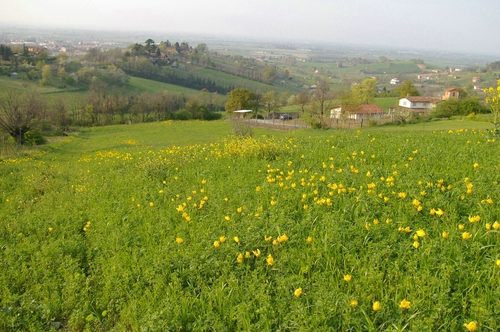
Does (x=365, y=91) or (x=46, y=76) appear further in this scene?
(x=46, y=76)

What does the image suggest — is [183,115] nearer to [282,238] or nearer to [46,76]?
[46,76]

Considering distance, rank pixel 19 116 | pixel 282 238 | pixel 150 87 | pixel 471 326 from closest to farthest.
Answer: pixel 471 326 → pixel 282 238 → pixel 19 116 → pixel 150 87

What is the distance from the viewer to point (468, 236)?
11.4 feet

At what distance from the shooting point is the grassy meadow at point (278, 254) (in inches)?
122

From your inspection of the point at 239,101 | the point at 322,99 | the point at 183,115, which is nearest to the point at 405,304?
Result: the point at 322,99

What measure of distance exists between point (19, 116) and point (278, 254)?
3192 centimetres

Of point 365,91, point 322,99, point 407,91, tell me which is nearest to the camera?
point 322,99

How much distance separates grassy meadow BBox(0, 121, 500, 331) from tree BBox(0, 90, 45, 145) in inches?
1059

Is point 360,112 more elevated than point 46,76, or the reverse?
point 46,76

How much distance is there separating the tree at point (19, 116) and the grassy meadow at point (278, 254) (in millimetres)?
26896

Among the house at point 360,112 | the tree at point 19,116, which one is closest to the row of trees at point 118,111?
the tree at point 19,116

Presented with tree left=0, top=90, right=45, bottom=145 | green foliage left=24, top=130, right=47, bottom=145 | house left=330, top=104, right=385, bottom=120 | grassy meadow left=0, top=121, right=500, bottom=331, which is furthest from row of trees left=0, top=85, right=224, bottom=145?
grassy meadow left=0, top=121, right=500, bottom=331

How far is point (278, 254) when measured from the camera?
4055 millimetres

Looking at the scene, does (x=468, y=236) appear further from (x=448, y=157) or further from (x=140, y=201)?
(x=140, y=201)
